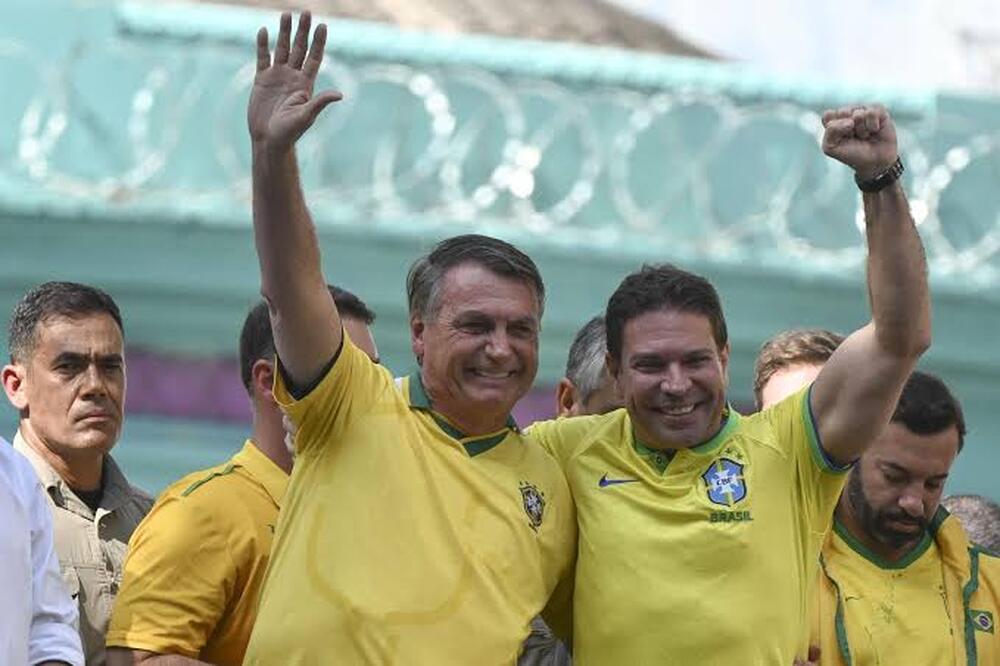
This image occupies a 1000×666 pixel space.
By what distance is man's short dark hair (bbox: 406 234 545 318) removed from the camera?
4609 millimetres

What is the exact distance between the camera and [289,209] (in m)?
4.32

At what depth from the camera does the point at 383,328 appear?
39.9 ft

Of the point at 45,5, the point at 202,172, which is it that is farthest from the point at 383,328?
the point at 45,5

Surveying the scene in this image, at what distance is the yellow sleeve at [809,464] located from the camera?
4.60 metres

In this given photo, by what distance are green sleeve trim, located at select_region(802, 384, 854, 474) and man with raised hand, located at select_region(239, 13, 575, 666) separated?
0.47 meters

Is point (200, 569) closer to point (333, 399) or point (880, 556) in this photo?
point (333, 399)

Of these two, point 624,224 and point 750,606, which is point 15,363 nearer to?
point 750,606

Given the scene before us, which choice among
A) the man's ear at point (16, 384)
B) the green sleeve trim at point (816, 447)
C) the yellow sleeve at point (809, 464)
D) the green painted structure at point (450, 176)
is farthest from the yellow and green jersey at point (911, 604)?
the green painted structure at point (450, 176)

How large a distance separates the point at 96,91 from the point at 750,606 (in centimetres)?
807

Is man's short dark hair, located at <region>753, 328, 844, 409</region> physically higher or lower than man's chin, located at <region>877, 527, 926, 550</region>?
higher

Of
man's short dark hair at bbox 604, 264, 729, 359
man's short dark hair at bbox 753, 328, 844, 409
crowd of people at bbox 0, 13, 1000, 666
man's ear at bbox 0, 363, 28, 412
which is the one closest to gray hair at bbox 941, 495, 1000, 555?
man's short dark hair at bbox 753, 328, 844, 409

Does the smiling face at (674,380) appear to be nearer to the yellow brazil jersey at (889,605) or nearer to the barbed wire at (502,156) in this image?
the yellow brazil jersey at (889,605)

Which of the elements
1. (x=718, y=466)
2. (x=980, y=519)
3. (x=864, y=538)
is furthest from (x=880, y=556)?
(x=980, y=519)

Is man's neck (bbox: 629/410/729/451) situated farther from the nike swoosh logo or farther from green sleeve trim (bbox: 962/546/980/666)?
green sleeve trim (bbox: 962/546/980/666)
